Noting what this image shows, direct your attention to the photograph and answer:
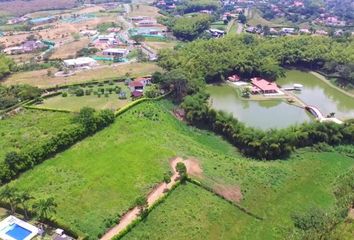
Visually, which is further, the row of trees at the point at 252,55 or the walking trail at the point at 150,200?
the row of trees at the point at 252,55

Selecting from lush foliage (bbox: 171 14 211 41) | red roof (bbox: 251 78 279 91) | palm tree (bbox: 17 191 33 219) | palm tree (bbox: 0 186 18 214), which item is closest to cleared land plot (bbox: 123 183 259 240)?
palm tree (bbox: 17 191 33 219)

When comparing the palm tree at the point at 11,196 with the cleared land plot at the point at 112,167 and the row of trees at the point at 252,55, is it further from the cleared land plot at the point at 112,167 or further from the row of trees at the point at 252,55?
the row of trees at the point at 252,55

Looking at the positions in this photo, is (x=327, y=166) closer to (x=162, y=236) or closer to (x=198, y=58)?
(x=162, y=236)

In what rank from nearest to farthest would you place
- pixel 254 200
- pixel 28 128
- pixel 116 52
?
pixel 254 200 < pixel 28 128 < pixel 116 52

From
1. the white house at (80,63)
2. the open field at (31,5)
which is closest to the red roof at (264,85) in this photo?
the white house at (80,63)

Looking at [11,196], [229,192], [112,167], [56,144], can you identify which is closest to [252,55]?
[229,192]

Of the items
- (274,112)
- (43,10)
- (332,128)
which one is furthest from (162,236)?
(43,10)

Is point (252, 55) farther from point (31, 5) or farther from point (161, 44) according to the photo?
point (31, 5)

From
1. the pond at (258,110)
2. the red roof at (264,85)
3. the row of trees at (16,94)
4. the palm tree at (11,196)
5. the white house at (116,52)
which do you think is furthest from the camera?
the white house at (116,52)
